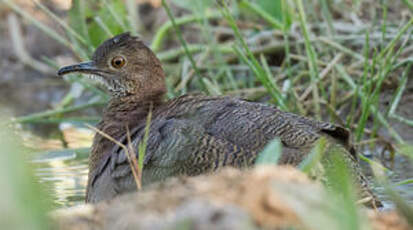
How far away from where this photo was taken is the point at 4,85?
993 centimetres

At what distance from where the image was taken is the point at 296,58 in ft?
23.5

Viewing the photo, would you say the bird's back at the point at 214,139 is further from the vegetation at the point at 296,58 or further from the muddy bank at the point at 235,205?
the muddy bank at the point at 235,205

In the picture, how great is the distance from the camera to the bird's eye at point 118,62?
17.3ft

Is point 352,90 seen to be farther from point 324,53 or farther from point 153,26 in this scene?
point 153,26

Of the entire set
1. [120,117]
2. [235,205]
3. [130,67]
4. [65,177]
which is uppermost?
[130,67]

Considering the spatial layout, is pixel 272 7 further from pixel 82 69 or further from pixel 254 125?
pixel 254 125

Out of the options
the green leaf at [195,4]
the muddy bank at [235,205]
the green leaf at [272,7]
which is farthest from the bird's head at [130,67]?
the muddy bank at [235,205]

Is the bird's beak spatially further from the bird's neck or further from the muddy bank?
the muddy bank

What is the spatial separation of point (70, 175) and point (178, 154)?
6.81ft

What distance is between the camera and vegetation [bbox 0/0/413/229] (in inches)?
239

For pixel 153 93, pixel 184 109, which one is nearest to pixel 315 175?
pixel 184 109

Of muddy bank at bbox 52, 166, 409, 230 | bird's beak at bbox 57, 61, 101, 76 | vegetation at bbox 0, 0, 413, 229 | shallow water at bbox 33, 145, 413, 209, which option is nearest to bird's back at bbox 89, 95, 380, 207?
shallow water at bbox 33, 145, 413, 209

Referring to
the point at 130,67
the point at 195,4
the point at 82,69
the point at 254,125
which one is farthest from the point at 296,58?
the point at 254,125

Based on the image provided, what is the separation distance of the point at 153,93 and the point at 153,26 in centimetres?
505
